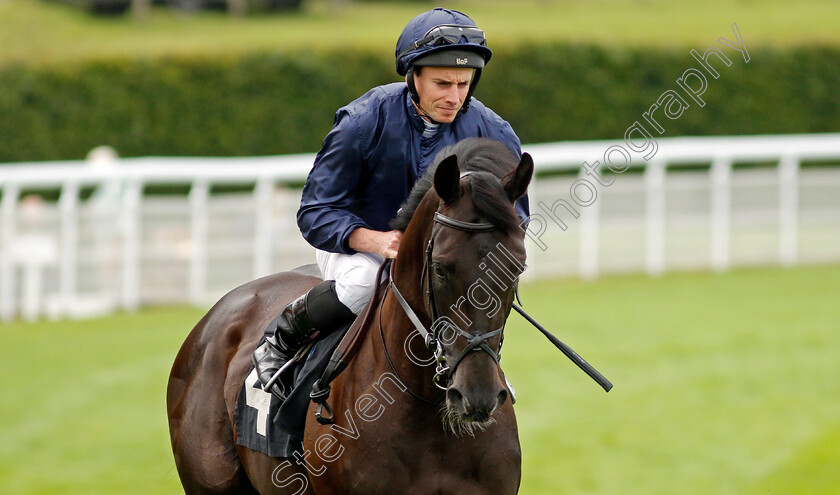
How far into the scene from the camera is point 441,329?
2906mm

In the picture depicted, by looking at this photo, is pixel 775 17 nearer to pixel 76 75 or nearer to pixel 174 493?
pixel 76 75

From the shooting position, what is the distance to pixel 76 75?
56.0ft

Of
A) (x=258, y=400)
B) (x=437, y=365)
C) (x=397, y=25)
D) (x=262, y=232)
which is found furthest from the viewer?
(x=397, y=25)

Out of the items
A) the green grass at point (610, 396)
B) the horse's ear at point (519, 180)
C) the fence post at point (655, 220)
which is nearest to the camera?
the horse's ear at point (519, 180)

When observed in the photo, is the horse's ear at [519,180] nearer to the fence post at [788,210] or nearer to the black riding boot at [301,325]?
the black riding boot at [301,325]

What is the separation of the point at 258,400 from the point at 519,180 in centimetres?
140

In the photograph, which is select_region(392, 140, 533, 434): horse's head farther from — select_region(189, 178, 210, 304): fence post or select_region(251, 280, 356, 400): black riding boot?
select_region(189, 178, 210, 304): fence post

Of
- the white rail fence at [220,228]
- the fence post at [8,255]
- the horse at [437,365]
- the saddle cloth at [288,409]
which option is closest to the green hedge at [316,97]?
the white rail fence at [220,228]

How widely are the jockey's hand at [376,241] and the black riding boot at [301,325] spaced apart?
0.24 metres

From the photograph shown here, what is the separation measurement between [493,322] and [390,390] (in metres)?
0.55

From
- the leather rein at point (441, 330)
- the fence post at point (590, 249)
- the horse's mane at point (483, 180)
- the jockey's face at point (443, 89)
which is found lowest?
the fence post at point (590, 249)

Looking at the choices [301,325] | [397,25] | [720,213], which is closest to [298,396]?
[301,325]

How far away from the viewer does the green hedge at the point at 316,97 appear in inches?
675

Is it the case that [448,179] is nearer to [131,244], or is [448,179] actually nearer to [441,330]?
[441,330]
